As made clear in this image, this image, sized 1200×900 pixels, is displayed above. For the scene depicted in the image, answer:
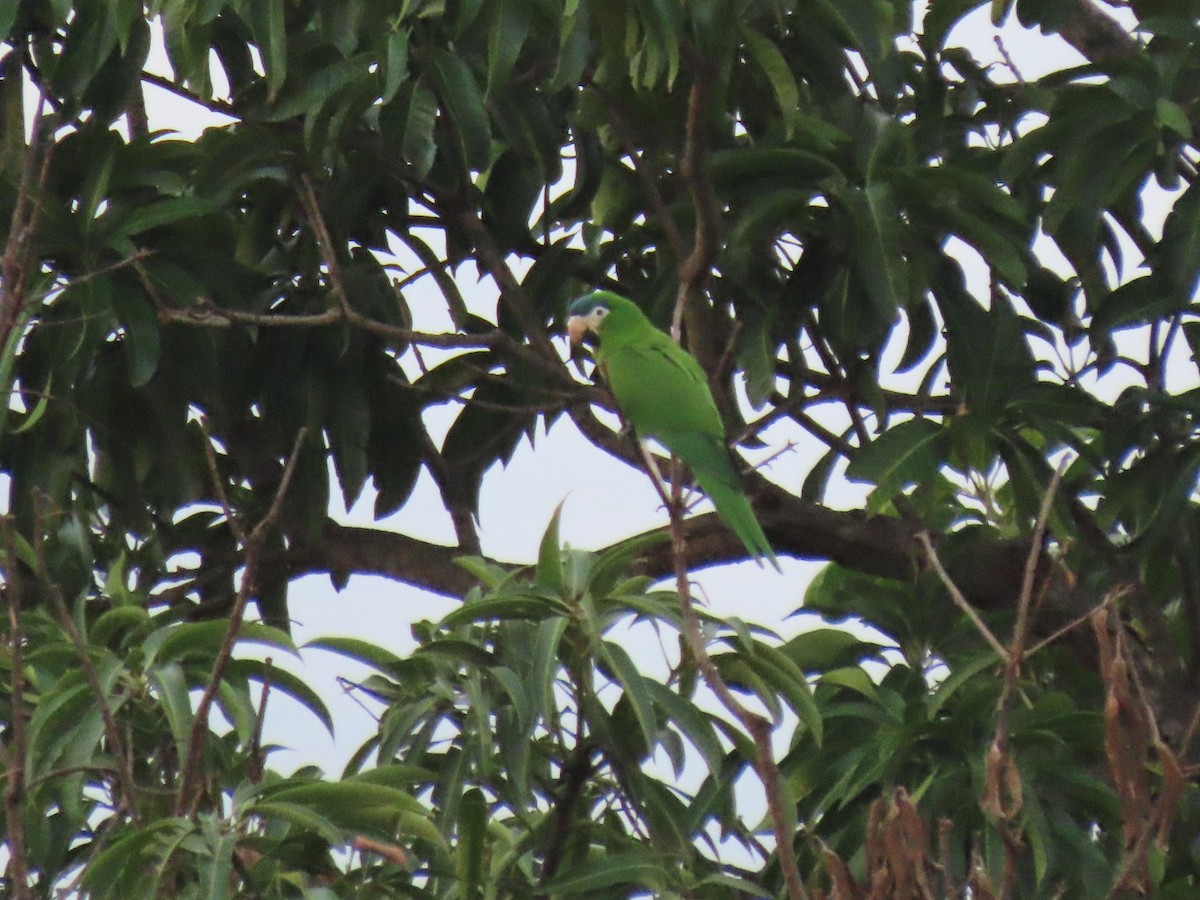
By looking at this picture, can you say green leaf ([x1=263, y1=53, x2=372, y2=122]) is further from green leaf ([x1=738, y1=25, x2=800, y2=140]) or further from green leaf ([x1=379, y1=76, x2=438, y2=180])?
green leaf ([x1=738, y1=25, x2=800, y2=140])

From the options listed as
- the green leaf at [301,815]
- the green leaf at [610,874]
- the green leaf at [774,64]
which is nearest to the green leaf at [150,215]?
the green leaf at [774,64]

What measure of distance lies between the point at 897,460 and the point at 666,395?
606 millimetres

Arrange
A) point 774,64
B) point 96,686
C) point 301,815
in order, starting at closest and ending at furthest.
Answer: point 96,686 → point 301,815 → point 774,64

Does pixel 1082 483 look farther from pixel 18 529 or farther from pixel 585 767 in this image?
pixel 18 529

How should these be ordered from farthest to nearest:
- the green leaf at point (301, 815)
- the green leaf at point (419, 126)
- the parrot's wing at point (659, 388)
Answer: the parrot's wing at point (659, 388), the green leaf at point (419, 126), the green leaf at point (301, 815)

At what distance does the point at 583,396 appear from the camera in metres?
3.35

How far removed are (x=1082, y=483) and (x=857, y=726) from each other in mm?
961

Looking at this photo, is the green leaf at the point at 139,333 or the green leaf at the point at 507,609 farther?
the green leaf at the point at 139,333

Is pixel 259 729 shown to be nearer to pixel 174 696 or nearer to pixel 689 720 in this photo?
pixel 174 696

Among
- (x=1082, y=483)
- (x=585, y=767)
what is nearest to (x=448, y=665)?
(x=585, y=767)

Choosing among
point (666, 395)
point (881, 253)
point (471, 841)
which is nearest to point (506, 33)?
point (881, 253)

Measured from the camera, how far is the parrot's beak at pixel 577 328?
4168mm

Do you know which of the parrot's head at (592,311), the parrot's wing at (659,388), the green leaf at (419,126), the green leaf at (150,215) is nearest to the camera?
the green leaf at (419,126)

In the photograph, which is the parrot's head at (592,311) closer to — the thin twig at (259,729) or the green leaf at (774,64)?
the green leaf at (774,64)
